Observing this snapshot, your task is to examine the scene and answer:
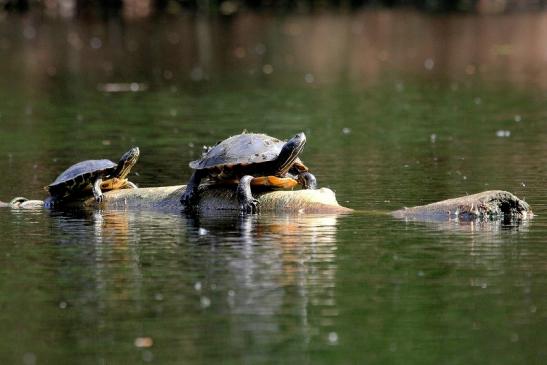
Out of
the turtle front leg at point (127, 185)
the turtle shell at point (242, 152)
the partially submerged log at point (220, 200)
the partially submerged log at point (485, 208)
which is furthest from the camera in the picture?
the turtle front leg at point (127, 185)

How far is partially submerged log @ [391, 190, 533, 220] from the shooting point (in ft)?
44.5

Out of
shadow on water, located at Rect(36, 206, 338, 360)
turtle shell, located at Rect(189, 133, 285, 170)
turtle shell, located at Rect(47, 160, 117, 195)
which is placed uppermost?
turtle shell, located at Rect(189, 133, 285, 170)

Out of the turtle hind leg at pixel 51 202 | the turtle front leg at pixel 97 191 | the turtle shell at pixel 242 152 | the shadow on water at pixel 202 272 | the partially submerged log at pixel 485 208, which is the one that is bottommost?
the shadow on water at pixel 202 272

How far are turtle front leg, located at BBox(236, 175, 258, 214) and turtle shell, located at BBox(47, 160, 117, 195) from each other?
4.98 feet

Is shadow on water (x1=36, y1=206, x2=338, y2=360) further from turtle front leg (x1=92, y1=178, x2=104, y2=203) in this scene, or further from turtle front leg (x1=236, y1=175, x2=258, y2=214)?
turtle front leg (x1=92, y1=178, x2=104, y2=203)

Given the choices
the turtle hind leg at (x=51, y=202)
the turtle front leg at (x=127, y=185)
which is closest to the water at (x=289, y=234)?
the turtle hind leg at (x=51, y=202)

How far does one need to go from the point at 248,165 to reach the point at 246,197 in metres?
0.31

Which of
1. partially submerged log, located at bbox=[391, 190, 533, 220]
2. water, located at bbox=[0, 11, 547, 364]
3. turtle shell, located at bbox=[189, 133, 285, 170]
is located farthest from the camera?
turtle shell, located at bbox=[189, 133, 285, 170]

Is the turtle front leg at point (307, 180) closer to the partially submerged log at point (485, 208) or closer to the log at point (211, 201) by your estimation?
the log at point (211, 201)

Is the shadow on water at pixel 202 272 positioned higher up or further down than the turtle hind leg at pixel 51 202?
further down

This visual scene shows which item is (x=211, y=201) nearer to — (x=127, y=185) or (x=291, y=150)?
(x=291, y=150)

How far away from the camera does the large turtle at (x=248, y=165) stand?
1452cm

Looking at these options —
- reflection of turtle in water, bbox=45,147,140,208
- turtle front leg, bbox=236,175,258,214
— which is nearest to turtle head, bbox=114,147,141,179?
reflection of turtle in water, bbox=45,147,140,208

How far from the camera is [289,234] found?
13172 mm
